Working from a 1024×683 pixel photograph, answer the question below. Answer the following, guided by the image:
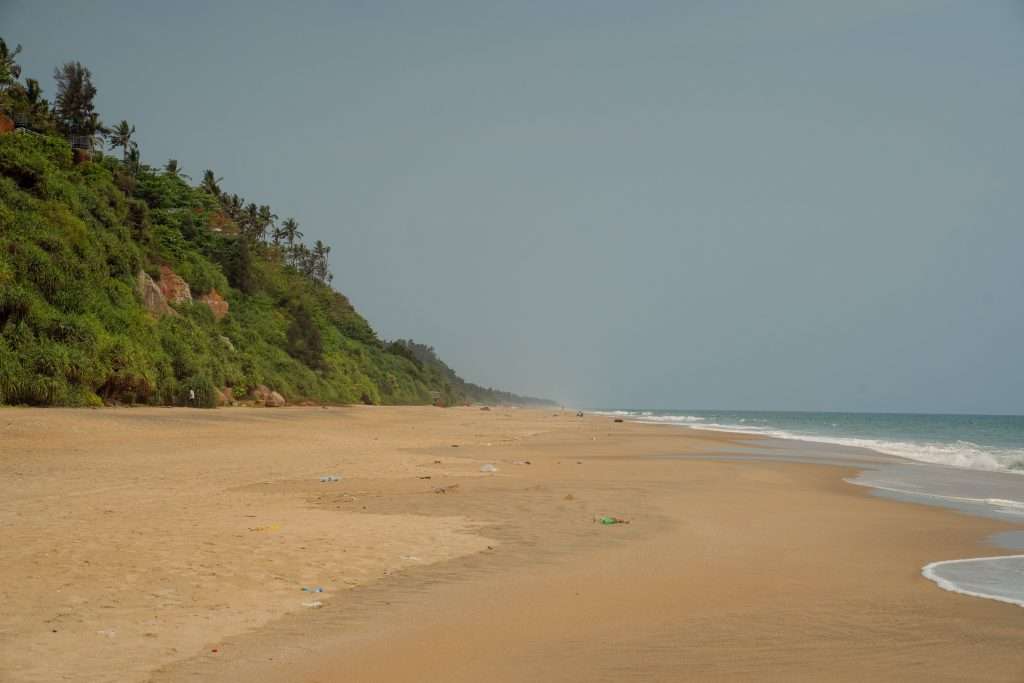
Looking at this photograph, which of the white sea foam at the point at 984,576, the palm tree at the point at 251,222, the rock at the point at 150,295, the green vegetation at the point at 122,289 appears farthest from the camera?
the palm tree at the point at 251,222

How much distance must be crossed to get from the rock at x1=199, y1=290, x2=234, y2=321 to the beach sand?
32.9 meters

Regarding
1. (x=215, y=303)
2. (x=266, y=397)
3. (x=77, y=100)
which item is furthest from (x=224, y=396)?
(x=77, y=100)

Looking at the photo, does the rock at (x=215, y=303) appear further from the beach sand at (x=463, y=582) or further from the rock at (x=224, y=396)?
the beach sand at (x=463, y=582)

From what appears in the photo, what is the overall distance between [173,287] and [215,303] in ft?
17.0

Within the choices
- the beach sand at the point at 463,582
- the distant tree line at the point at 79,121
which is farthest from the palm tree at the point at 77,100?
the beach sand at the point at 463,582

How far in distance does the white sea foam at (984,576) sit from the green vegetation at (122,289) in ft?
80.7

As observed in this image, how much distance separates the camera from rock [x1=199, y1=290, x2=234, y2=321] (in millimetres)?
46634

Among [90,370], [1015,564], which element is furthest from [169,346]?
[1015,564]

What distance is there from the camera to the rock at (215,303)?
46.6 metres

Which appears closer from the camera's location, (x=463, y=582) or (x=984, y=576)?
(x=463, y=582)

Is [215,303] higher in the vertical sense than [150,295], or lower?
higher

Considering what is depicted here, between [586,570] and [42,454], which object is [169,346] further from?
[586,570]

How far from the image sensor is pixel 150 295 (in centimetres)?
3712

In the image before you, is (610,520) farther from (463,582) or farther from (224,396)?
(224,396)
